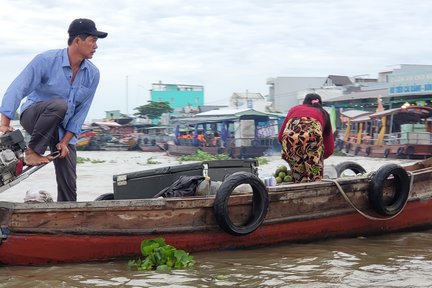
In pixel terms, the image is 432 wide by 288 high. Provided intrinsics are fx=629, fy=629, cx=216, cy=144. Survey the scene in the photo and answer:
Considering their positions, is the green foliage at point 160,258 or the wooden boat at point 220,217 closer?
the wooden boat at point 220,217

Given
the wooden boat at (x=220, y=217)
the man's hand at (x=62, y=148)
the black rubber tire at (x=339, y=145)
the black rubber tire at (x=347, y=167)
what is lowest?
the wooden boat at (x=220, y=217)

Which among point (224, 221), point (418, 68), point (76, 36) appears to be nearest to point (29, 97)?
point (76, 36)

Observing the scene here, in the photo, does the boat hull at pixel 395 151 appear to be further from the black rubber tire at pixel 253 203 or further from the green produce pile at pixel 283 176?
the black rubber tire at pixel 253 203

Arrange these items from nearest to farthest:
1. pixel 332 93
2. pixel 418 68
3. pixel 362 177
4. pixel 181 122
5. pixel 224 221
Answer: pixel 224 221
pixel 362 177
pixel 418 68
pixel 181 122
pixel 332 93

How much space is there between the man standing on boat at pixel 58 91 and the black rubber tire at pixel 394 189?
2.61 m

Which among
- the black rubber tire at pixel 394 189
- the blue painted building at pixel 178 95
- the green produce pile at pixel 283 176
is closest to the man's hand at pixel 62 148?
the green produce pile at pixel 283 176

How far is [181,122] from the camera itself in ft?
109

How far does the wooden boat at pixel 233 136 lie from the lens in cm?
2677

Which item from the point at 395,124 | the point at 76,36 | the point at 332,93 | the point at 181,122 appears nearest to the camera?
the point at 76,36

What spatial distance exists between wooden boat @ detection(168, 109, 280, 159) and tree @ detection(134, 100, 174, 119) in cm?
1870

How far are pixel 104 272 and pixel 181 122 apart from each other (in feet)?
95.4

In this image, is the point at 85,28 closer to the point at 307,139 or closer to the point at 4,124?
the point at 4,124

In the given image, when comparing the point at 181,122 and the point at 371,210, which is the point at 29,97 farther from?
the point at 181,122

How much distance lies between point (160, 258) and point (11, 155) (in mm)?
1248
